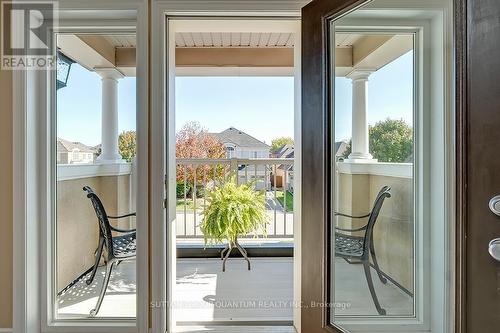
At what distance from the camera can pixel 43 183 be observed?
175cm

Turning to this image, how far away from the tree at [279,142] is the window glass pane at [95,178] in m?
2.43

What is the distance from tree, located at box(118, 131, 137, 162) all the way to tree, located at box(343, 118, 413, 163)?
4.39 ft

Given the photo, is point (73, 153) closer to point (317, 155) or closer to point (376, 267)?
point (317, 155)

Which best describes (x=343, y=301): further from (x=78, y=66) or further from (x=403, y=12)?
(x=78, y=66)

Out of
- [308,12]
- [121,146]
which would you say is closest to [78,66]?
[121,146]

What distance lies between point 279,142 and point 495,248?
3.11 meters

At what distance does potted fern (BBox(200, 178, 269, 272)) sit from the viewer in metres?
3.18

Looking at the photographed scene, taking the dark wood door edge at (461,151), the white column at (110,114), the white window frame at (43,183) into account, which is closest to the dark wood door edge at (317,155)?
the dark wood door edge at (461,151)

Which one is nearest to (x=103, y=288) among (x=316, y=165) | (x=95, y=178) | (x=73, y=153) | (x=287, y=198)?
(x=95, y=178)

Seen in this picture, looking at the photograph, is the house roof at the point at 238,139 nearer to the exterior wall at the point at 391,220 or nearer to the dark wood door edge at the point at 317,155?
the dark wood door edge at the point at 317,155

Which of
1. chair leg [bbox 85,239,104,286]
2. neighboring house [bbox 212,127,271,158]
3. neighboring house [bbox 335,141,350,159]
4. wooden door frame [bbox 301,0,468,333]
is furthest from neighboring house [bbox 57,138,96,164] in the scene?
neighboring house [bbox 212,127,271,158]

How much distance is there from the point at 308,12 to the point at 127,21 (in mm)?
1041

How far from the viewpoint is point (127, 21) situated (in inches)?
68.9

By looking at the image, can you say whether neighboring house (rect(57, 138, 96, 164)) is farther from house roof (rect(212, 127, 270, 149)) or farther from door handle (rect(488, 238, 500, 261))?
house roof (rect(212, 127, 270, 149))
